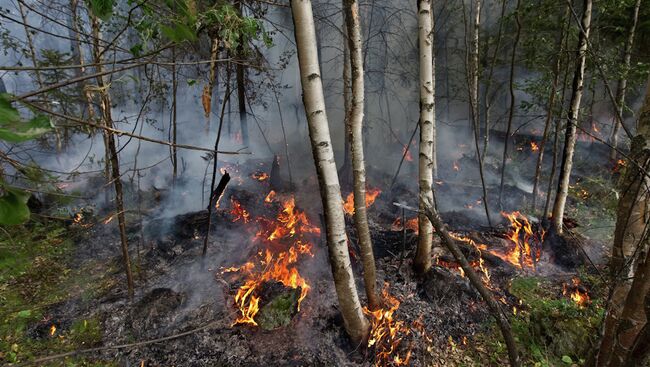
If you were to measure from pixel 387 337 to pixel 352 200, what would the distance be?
5.87 metres

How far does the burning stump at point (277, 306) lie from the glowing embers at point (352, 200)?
4.24 metres

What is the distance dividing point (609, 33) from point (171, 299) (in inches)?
688

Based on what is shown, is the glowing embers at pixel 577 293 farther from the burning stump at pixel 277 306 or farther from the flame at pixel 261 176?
the flame at pixel 261 176

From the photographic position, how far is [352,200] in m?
10.6

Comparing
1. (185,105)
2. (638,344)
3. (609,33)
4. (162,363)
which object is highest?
(609,33)

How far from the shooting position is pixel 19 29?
1834 cm

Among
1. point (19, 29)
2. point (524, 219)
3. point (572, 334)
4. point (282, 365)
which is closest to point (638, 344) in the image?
point (572, 334)

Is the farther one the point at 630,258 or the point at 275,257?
the point at 275,257

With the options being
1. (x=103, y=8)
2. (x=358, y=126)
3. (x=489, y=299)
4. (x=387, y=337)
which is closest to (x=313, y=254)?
(x=387, y=337)

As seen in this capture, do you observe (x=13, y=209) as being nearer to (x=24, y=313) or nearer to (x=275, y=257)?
(x=275, y=257)

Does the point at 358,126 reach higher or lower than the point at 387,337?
higher

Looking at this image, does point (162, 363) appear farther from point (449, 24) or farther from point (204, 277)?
point (449, 24)

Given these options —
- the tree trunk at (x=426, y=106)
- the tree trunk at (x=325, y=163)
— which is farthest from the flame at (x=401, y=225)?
the tree trunk at (x=325, y=163)

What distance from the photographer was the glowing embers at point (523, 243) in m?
7.59
